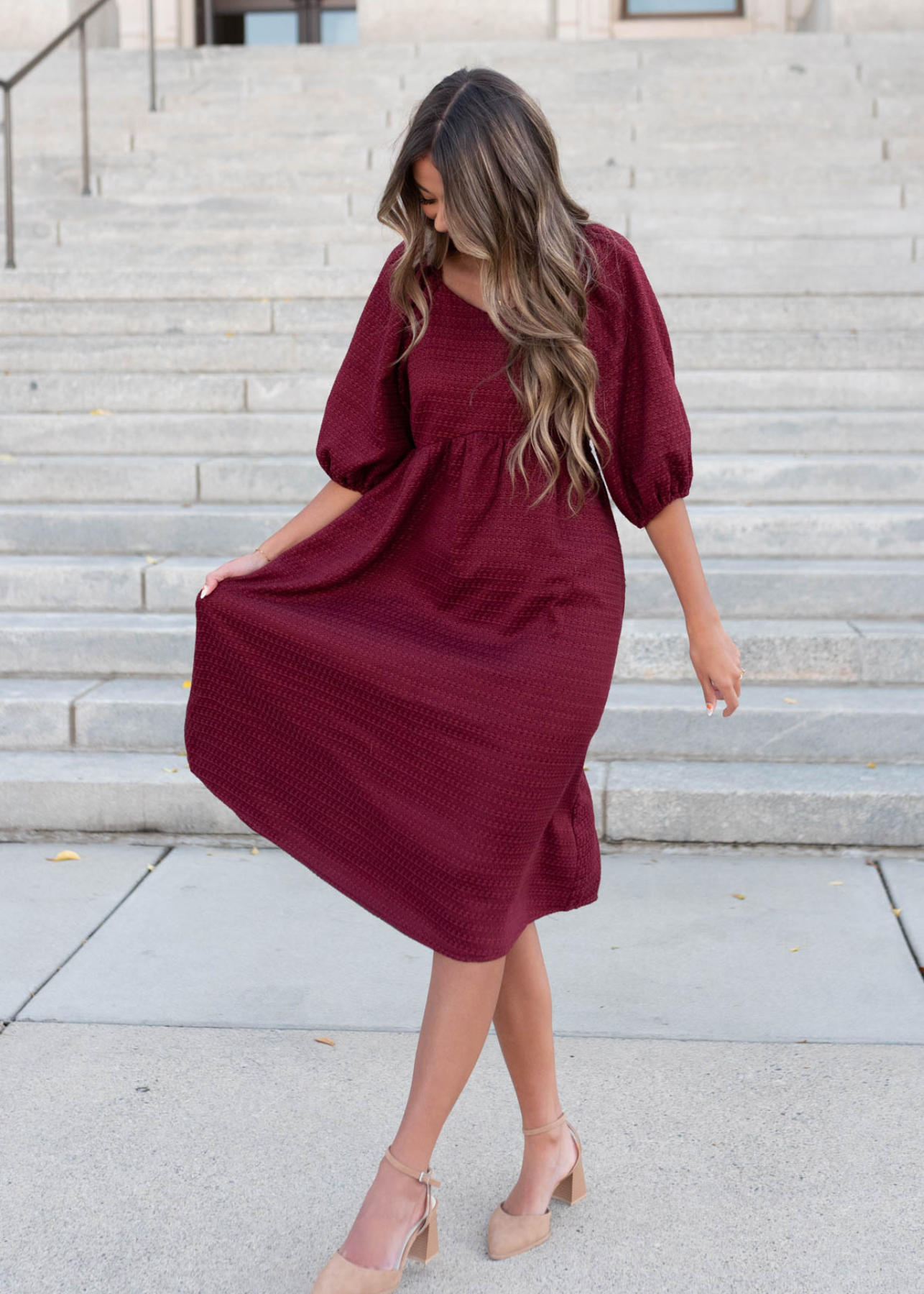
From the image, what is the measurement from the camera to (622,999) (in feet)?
10.00

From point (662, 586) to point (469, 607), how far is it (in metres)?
2.94

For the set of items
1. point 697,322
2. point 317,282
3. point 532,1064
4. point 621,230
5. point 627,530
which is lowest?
point 532,1064

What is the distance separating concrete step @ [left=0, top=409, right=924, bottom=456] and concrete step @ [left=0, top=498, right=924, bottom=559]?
44 cm

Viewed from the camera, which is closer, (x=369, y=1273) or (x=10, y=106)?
(x=369, y=1273)

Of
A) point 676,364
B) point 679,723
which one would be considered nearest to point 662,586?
point 679,723

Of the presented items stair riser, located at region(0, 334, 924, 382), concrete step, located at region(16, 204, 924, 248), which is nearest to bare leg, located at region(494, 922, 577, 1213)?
stair riser, located at region(0, 334, 924, 382)

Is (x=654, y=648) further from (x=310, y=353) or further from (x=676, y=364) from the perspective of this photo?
(x=310, y=353)

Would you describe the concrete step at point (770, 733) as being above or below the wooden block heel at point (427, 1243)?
above

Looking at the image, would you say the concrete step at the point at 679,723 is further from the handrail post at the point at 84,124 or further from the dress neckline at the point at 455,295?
the handrail post at the point at 84,124

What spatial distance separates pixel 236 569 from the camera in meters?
2.28

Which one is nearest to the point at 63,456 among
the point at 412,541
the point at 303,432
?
the point at 303,432

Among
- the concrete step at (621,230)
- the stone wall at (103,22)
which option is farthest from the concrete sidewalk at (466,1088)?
the stone wall at (103,22)

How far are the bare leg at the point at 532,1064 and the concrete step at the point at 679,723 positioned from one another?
1.92 metres

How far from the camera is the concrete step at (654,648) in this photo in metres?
4.56
